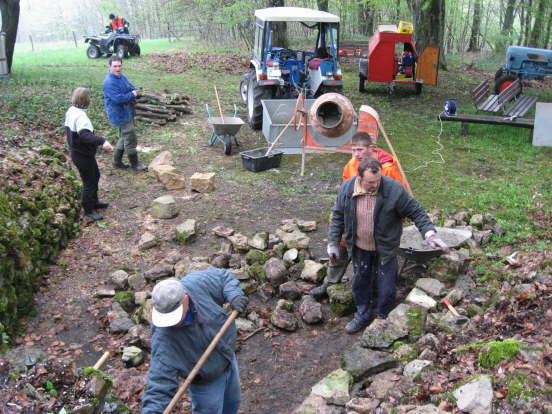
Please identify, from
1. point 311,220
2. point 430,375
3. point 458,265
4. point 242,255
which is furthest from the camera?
point 311,220

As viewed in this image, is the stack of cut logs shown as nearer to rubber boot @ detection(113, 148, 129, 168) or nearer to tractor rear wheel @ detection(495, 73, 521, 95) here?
rubber boot @ detection(113, 148, 129, 168)

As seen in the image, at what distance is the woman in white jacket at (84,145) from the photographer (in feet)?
21.3

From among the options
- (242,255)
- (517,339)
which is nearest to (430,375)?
(517,339)

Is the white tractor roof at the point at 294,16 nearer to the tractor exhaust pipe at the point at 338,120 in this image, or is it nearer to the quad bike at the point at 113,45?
the tractor exhaust pipe at the point at 338,120

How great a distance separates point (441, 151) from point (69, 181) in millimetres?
6487

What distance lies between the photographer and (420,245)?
5055 mm

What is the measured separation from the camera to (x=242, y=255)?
601 cm

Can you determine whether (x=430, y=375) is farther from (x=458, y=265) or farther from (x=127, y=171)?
(x=127, y=171)

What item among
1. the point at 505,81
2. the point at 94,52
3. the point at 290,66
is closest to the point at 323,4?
the point at 94,52

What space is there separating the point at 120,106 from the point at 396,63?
8245mm

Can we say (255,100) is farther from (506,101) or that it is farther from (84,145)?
(506,101)

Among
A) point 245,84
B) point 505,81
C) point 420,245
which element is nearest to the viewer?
point 420,245

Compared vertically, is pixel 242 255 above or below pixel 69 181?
below

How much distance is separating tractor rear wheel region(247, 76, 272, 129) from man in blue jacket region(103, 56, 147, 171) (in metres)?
2.86
